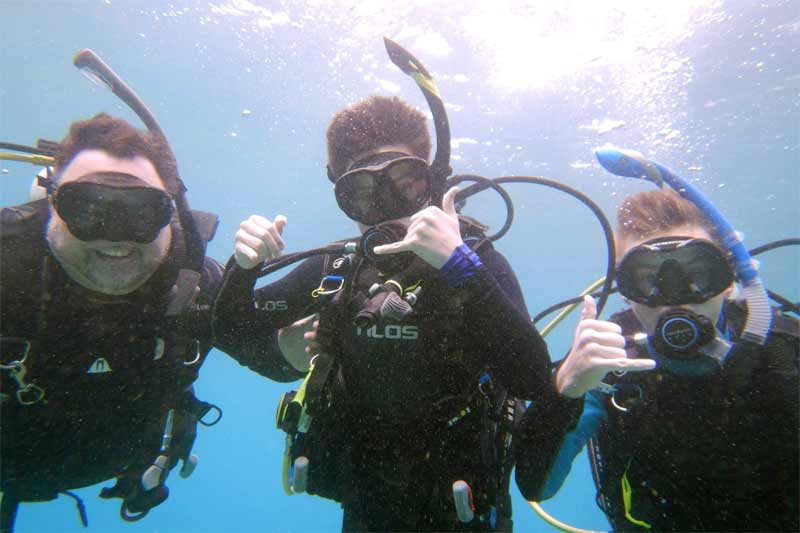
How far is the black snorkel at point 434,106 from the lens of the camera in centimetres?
266

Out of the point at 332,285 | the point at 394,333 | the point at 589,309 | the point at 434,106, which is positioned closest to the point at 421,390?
the point at 394,333

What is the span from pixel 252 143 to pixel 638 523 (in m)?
25.0

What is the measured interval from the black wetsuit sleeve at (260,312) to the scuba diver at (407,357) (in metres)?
0.02

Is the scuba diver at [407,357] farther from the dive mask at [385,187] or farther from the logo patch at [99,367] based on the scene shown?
the logo patch at [99,367]

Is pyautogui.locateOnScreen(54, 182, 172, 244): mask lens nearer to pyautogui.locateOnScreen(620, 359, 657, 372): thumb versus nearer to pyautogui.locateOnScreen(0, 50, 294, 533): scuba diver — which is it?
pyautogui.locateOnScreen(0, 50, 294, 533): scuba diver

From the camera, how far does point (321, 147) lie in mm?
22922

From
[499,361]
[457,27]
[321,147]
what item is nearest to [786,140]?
[457,27]

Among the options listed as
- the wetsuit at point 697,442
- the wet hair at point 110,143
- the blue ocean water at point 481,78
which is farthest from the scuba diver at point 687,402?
the blue ocean water at point 481,78

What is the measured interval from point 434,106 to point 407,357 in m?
1.56

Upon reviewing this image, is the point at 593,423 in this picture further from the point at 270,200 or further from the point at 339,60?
the point at 270,200

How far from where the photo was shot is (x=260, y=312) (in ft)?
10.2

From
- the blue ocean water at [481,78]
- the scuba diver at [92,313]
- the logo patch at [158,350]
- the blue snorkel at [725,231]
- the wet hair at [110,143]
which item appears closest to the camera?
the blue snorkel at [725,231]

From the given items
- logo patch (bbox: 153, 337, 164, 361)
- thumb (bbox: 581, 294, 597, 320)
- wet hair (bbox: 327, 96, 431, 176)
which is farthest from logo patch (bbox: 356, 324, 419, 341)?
logo patch (bbox: 153, 337, 164, 361)

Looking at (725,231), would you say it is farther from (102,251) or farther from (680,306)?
(102,251)
